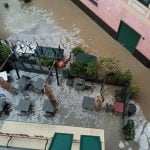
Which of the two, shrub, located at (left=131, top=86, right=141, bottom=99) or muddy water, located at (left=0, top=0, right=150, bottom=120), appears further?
muddy water, located at (left=0, top=0, right=150, bottom=120)

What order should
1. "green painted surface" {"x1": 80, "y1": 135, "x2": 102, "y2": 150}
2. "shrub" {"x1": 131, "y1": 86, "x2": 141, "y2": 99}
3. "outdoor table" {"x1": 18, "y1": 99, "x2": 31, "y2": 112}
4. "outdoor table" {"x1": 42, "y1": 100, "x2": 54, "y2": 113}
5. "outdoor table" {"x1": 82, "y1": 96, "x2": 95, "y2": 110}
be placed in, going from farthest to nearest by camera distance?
1. "shrub" {"x1": 131, "y1": 86, "x2": 141, "y2": 99}
2. "outdoor table" {"x1": 82, "y1": 96, "x2": 95, "y2": 110}
3. "outdoor table" {"x1": 18, "y1": 99, "x2": 31, "y2": 112}
4. "outdoor table" {"x1": 42, "y1": 100, "x2": 54, "y2": 113}
5. "green painted surface" {"x1": 80, "y1": 135, "x2": 102, "y2": 150}

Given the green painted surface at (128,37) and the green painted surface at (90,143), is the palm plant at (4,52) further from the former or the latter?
the green painted surface at (90,143)

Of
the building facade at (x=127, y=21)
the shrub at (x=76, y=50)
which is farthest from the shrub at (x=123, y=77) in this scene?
the shrub at (x=76, y=50)

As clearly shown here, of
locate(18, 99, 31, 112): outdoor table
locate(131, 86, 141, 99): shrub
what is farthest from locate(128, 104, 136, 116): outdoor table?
locate(18, 99, 31, 112): outdoor table

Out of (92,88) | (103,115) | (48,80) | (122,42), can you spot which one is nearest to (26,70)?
(48,80)

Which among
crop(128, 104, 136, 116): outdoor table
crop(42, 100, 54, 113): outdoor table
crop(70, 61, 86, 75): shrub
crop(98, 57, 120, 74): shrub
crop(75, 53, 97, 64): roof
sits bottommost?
crop(42, 100, 54, 113): outdoor table

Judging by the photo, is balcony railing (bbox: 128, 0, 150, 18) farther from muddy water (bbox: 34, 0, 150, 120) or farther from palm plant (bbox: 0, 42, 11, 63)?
palm plant (bbox: 0, 42, 11, 63)

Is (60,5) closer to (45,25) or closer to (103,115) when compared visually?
(45,25)
